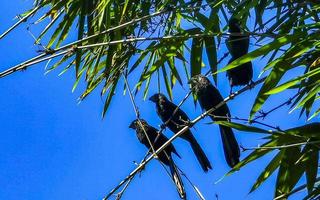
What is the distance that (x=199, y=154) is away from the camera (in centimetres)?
286

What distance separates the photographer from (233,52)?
275 centimetres

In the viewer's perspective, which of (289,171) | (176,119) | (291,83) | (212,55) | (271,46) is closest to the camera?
(291,83)

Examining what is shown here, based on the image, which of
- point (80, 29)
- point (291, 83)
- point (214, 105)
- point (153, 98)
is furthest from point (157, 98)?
point (291, 83)

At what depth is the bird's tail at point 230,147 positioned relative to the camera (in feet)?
8.30

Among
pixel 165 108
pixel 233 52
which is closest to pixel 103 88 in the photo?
pixel 233 52

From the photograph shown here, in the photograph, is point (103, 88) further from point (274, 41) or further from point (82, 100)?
point (274, 41)

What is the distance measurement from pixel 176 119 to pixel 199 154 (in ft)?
1.81

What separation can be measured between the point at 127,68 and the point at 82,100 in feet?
0.67

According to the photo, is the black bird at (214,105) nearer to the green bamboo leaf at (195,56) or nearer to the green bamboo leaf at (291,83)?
the green bamboo leaf at (195,56)

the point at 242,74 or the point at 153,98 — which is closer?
the point at 242,74

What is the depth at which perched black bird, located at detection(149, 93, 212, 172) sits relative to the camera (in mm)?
2834

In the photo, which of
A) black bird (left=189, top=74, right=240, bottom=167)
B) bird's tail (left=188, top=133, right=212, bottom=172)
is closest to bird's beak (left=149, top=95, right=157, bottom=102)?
black bird (left=189, top=74, right=240, bottom=167)

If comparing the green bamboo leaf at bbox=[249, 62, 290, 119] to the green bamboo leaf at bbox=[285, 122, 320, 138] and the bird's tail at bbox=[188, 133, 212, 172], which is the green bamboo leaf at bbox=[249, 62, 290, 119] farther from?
the bird's tail at bbox=[188, 133, 212, 172]

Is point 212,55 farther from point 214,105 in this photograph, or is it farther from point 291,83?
point 291,83
